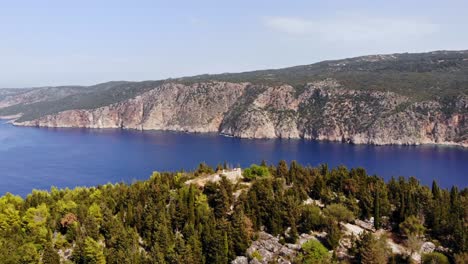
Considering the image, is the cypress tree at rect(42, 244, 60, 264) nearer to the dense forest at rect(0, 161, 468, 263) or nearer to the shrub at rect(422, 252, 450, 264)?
the dense forest at rect(0, 161, 468, 263)

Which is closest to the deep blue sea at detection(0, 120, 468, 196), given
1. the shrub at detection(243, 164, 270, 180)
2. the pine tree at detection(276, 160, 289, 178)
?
the pine tree at detection(276, 160, 289, 178)

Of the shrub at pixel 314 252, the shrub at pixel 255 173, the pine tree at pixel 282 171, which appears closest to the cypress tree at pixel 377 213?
the shrub at pixel 314 252

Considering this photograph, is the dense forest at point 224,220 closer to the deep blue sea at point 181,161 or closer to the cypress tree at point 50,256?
the cypress tree at point 50,256

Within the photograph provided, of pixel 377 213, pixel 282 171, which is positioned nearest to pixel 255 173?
pixel 282 171

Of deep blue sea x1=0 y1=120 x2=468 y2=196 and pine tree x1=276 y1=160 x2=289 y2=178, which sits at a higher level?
pine tree x1=276 y1=160 x2=289 y2=178

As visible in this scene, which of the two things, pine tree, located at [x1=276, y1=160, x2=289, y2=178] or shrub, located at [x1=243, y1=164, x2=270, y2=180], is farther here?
pine tree, located at [x1=276, y1=160, x2=289, y2=178]

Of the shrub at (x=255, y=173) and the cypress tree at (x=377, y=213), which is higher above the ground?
the shrub at (x=255, y=173)

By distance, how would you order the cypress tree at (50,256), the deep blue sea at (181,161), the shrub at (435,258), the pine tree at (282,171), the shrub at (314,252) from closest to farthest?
1. the cypress tree at (50,256)
2. the shrub at (435,258)
3. the shrub at (314,252)
4. the pine tree at (282,171)
5. the deep blue sea at (181,161)

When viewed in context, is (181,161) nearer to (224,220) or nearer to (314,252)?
(224,220)

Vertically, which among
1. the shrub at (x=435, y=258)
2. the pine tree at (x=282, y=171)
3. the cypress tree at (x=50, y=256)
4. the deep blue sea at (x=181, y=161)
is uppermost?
the pine tree at (x=282, y=171)
